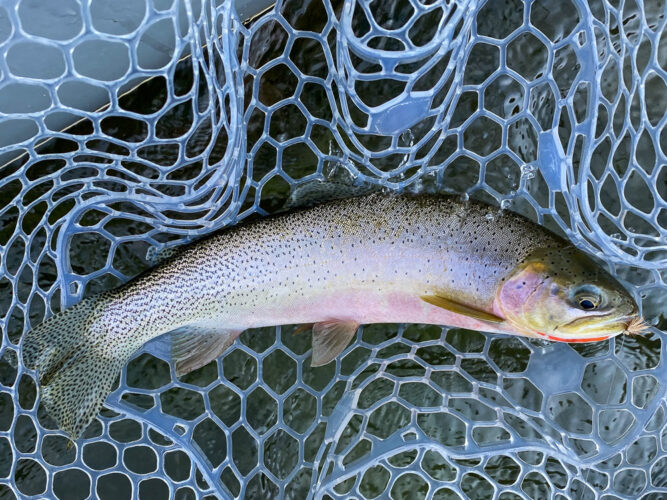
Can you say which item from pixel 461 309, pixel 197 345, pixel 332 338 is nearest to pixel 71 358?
pixel 197 345

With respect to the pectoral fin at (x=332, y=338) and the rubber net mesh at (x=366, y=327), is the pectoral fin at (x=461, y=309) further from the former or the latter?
the rubber net mesh at (x=366, y=327)

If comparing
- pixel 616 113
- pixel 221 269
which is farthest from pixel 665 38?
pixel 221 269

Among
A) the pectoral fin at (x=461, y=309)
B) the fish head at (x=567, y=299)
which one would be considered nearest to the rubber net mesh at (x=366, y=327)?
the fish head at (x=567, y=299)

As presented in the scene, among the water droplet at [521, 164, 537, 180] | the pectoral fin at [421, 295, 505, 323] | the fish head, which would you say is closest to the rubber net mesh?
the water droplet at [521, 164, 537, 180]

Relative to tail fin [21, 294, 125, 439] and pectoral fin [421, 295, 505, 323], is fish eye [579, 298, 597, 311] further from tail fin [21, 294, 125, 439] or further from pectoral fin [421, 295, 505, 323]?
tail fin [21, 294, 125, 439]

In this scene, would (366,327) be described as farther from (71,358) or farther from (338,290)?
(71,358)

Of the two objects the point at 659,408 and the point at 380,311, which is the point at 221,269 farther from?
the point at 659,408

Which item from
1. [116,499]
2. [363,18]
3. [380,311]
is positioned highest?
[363,18]
